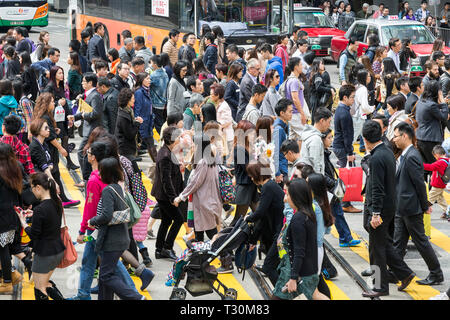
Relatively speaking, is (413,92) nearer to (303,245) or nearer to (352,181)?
(352,181)

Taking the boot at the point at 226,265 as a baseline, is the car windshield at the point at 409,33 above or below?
above

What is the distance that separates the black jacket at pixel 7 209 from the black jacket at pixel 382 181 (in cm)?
409

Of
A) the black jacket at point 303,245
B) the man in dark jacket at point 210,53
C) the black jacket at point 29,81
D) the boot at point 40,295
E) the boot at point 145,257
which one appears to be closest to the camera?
the black jacket at point 303,245

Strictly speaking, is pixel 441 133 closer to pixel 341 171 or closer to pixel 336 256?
pixel 341 171

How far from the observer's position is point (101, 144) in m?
8.57

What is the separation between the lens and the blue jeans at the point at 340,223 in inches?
412

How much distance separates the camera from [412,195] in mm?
9125

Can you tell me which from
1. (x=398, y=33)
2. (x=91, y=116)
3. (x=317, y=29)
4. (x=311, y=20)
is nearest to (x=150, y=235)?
(x=91, y=116)

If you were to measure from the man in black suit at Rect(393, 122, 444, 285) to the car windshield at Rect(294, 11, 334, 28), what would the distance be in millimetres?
20527

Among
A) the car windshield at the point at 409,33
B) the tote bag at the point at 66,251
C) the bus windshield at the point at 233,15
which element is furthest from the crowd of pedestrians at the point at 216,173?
the car windshield at the point at 409,33

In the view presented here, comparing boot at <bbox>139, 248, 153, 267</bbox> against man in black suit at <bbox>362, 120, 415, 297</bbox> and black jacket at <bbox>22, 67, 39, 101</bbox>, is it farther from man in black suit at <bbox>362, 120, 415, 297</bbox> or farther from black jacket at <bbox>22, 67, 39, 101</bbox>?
black jacket at <bbox>22, 67, 39, 101</bbox>

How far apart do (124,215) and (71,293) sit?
170 cm

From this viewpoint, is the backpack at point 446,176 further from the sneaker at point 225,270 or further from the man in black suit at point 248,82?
the man in black suit at point 248,82

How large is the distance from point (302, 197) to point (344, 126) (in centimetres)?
481
